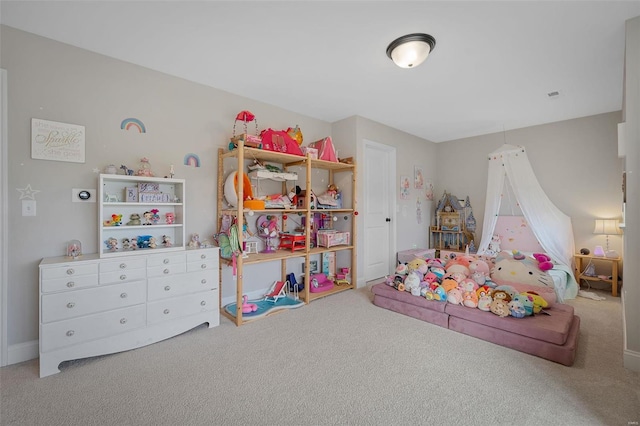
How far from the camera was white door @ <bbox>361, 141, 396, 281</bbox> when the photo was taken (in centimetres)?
455

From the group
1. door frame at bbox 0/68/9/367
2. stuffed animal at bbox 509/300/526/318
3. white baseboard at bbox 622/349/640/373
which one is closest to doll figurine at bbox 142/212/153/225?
door frame at bbox 0/68/9/367

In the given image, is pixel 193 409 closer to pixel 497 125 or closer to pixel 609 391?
pixel 609 391

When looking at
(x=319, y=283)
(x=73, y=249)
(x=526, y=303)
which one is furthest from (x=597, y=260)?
(x=73, y=249)

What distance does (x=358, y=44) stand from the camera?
2396 mm

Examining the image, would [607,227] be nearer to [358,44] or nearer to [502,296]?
[502,296]

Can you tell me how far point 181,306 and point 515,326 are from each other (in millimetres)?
2966

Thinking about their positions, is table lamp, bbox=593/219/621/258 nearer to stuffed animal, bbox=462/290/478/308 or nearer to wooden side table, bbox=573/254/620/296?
wooden side table, bbox=573/254/620/296

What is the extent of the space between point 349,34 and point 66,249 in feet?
9.73

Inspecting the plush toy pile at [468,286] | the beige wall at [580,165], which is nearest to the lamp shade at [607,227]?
the beige wall at [580,165]

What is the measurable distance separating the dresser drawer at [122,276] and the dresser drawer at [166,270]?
0.17 feet

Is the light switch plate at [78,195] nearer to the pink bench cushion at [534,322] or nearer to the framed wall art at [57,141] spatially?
the framed wall art at [57,141]

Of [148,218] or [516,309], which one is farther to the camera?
[148,218]

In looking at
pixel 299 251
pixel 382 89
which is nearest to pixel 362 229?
pixel 299 251

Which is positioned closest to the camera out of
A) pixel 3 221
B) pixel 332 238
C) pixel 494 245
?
pixel 3 221
